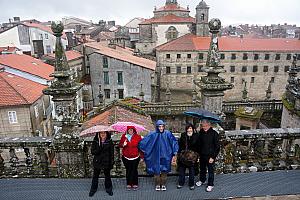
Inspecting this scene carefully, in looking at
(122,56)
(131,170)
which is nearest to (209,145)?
(131,170)

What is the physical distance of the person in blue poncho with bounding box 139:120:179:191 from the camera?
586cm

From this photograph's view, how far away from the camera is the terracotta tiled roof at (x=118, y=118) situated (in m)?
12.6

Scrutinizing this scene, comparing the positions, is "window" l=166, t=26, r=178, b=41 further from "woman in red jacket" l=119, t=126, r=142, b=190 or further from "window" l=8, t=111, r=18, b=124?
"woman in red jacket" l=119, t=126, r=142, b=190

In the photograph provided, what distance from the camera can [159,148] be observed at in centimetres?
589

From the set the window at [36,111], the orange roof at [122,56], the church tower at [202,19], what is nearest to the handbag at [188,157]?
the window at [36,111]

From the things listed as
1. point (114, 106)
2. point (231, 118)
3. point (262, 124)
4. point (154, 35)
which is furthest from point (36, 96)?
point (154, 35)

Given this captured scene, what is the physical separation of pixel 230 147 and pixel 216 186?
130cm

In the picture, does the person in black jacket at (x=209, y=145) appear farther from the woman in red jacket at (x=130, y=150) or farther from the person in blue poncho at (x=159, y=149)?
the woman in red jacket at (x=130, y=150)

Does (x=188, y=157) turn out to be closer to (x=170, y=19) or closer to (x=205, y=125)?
(x=205, y=125)

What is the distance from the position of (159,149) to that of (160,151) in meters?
0.05

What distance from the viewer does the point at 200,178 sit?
6207 mm

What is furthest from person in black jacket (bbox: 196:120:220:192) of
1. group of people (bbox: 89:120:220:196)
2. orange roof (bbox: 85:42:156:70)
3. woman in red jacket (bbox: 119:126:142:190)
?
orange roof (bbox: 85:42:156:70)

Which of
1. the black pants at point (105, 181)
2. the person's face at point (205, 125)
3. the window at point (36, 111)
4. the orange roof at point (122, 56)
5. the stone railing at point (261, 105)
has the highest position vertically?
the orange roof at point (122, 56)

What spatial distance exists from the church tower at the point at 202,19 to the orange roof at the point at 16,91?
3733 cm
